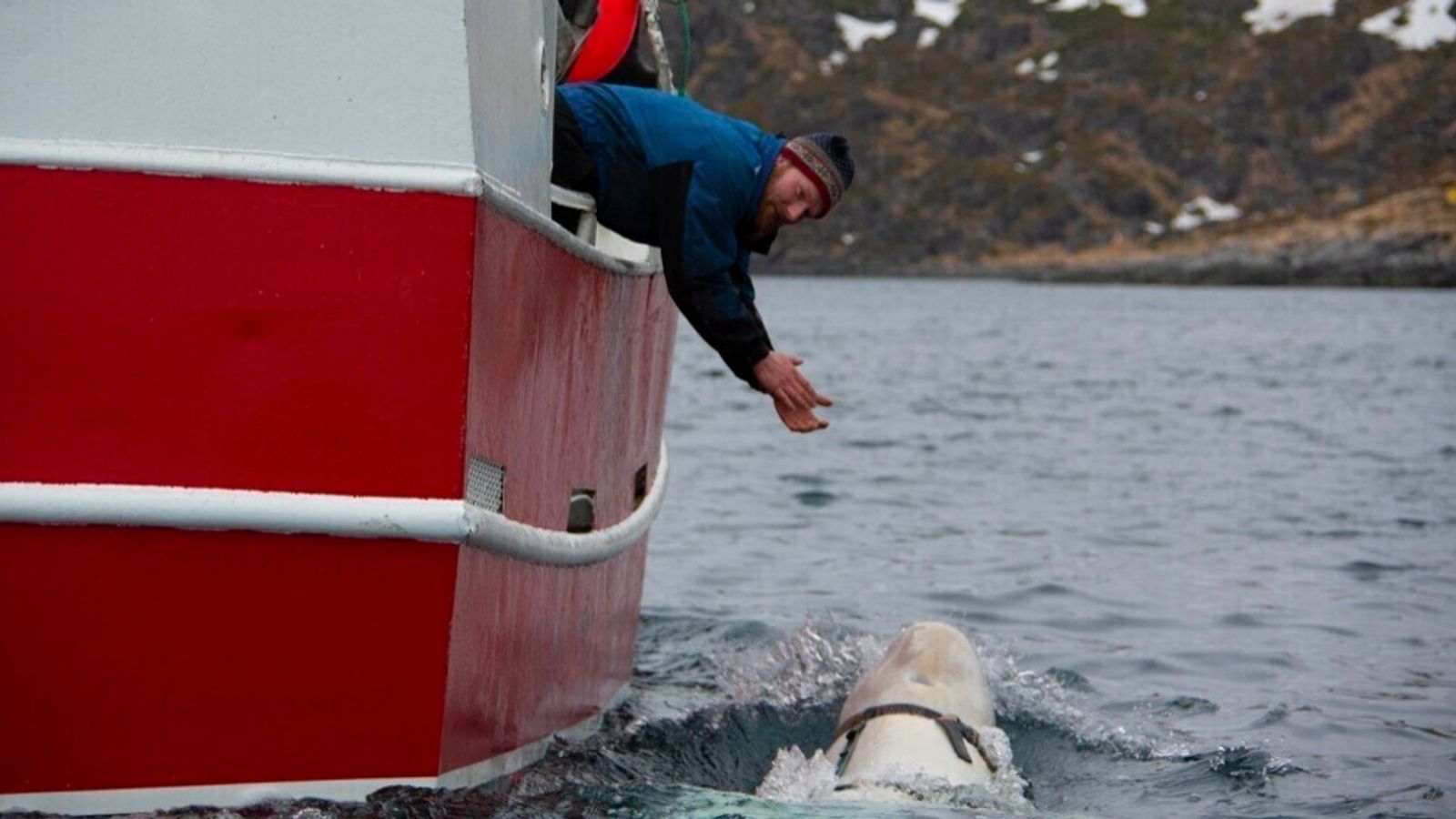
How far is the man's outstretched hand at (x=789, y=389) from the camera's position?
536 centimetres

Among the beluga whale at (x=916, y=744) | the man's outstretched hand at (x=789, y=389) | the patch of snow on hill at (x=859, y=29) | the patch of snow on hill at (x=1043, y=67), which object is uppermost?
the patch of snow on hill at (x=859, y=29)

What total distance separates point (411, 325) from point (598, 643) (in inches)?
92.7

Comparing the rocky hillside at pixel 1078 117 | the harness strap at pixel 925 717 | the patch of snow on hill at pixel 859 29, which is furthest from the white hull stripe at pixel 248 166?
the patch of snow on hill at pixel 859 29

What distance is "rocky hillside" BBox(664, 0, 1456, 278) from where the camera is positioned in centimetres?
13588

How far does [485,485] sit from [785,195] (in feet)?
4.65

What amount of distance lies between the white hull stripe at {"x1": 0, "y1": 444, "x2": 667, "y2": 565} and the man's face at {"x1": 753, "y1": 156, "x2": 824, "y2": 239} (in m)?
1.51

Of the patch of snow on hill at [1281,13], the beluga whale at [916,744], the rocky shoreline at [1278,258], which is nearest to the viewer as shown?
the beluga whale at [916,744]

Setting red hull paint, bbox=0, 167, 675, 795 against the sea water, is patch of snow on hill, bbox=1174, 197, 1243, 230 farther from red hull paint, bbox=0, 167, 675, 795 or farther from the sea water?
red hull paint, bbox=0, 167, 675, 795

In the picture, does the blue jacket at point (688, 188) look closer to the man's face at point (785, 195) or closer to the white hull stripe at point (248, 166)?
the man's face at point (785, 195)

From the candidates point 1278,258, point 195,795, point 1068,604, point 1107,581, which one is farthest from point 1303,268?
point 195,795

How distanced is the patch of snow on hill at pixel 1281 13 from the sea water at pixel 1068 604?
147108 millimetres

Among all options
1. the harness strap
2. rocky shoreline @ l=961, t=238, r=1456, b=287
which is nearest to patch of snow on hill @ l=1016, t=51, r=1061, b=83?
→ rocky shoreline @ l=961, t=238, r=1456, b=287

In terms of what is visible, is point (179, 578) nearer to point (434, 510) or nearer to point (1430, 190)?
point (434, 510)

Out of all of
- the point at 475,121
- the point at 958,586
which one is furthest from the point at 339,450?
the point at 958,586
